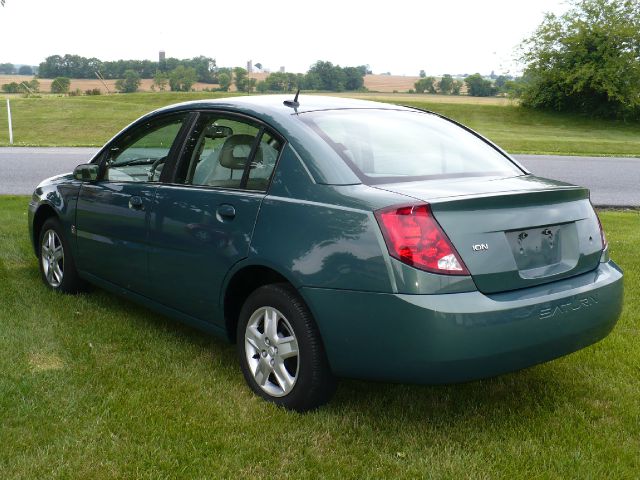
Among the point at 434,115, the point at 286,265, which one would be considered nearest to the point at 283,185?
the point at 286,265

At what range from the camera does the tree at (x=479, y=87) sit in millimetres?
45562

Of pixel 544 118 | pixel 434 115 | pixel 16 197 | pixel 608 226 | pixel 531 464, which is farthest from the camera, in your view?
pixel 544 118

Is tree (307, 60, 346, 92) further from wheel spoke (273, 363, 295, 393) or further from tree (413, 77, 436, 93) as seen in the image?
wheel spoke (273, 363, 295, 393)

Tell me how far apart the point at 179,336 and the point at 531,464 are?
2528mm

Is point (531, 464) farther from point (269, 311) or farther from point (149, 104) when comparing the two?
point (149, 104)

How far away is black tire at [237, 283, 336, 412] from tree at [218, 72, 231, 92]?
32.6 m

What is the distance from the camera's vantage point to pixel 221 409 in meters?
3.71

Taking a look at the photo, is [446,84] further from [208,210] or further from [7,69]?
[208,210]

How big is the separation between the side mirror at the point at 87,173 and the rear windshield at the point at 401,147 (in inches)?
73.5

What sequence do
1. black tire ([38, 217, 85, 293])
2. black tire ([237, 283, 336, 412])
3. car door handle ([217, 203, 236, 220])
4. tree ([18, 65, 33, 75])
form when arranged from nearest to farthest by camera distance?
black tire ([237, 283, 336, 412]), car door handle ([217, 203, 236, 220]), black tire ([38, 217, 85, 293]), tree ([18, 65, 33, 75])

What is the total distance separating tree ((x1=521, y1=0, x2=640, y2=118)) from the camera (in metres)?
33.8

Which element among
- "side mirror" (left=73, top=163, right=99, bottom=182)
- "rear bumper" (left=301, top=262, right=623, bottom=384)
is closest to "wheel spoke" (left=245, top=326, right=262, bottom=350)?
"rear bumper" (left=301, top=262, right=623, bottom=384)

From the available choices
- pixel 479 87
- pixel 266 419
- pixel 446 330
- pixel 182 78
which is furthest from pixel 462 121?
pixel 446 330

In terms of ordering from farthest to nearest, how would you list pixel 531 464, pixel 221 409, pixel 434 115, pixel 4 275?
pixel 4 275, pixel 434 115, pixel 221 409, pixel 531 464
